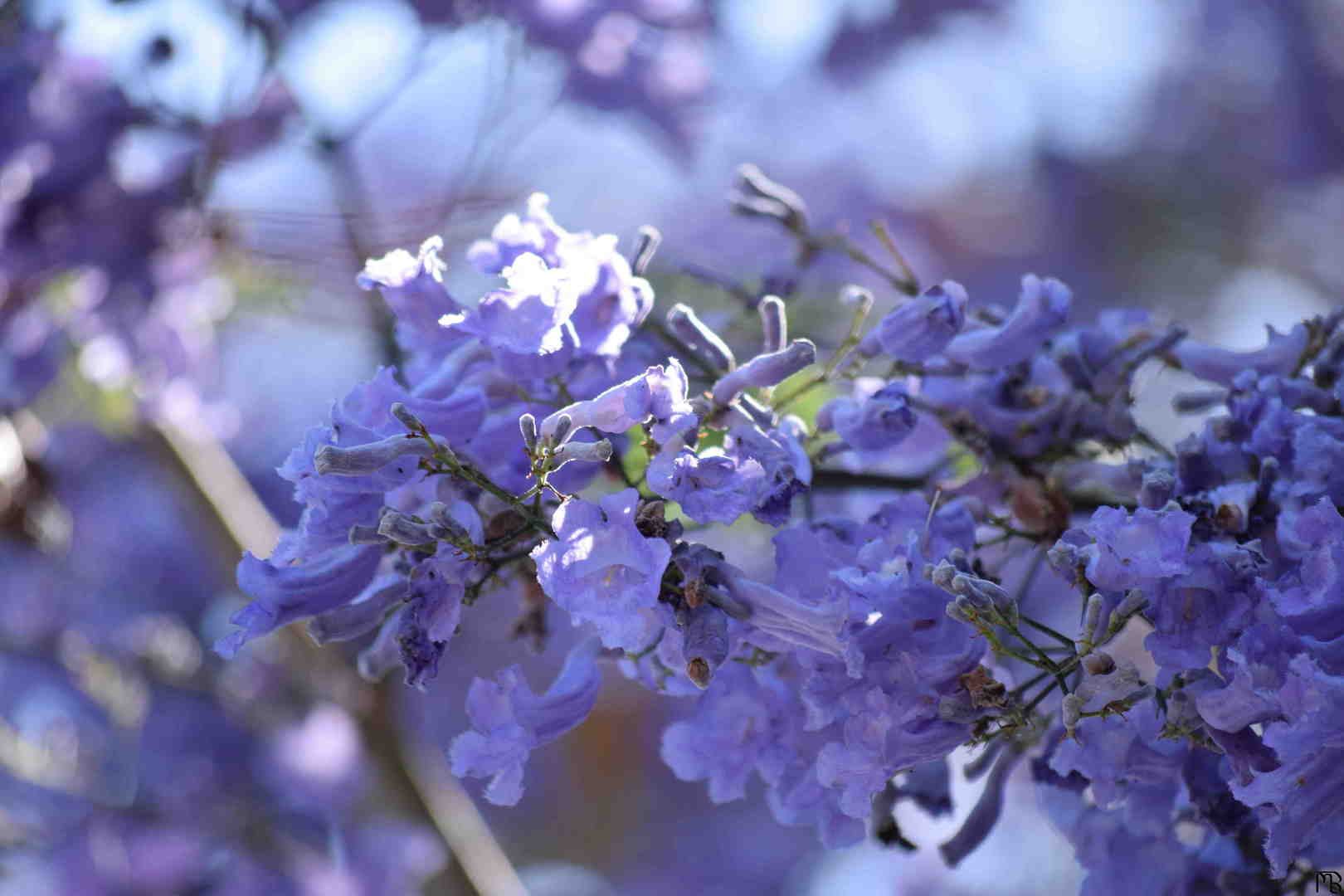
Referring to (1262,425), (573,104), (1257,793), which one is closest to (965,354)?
(1262,425)

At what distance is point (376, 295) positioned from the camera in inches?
87.1

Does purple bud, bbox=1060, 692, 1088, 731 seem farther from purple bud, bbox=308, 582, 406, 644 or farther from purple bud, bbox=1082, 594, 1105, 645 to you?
purple bud, bbox=308, 582, 406, 644

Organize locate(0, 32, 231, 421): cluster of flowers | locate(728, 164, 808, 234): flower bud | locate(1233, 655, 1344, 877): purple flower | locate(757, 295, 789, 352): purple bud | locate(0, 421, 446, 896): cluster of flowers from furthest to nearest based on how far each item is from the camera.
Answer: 1. locate(0, 421, 446, 896): cluster of flowers
2. locate(0, 32, 231, 421): cluster of flowers
3. locate(728, 164, 808, 234): flower bud
4. locate(757, 295, 789, 352): purple bud
5. locate(1233, 655, 1344, 877): purple flower

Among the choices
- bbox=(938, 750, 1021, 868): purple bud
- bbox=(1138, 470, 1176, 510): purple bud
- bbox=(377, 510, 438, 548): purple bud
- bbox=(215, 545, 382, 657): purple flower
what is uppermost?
bbox=(1138, 470, 1176, 510): purple bud

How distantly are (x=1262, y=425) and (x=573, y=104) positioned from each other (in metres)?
1.77

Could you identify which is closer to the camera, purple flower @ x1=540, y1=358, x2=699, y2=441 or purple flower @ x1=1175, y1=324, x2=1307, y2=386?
purple flower @ x1=540, y1=358, x2=699, y2=441

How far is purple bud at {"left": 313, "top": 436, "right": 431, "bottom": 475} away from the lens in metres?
0.95

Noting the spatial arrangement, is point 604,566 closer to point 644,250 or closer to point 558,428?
point 558,428

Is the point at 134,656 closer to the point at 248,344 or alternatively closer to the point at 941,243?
the point at 248,344

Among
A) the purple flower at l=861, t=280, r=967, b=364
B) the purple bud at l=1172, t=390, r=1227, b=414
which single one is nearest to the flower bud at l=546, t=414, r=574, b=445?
the purple flower at l=861, t=280, r=967, b=364

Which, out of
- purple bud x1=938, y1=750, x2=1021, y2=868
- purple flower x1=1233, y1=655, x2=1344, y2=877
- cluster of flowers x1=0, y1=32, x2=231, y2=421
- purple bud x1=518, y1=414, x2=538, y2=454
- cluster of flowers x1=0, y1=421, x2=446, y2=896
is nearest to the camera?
purple flower x1=1233, y1=655, x2=1344, y2=877

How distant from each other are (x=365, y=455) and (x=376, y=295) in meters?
1.29

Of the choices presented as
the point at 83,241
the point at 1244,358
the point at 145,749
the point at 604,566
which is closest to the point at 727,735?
the point at 604,566

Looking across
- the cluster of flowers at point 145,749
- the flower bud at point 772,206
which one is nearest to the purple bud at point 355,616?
the flower bud at point 772,206
